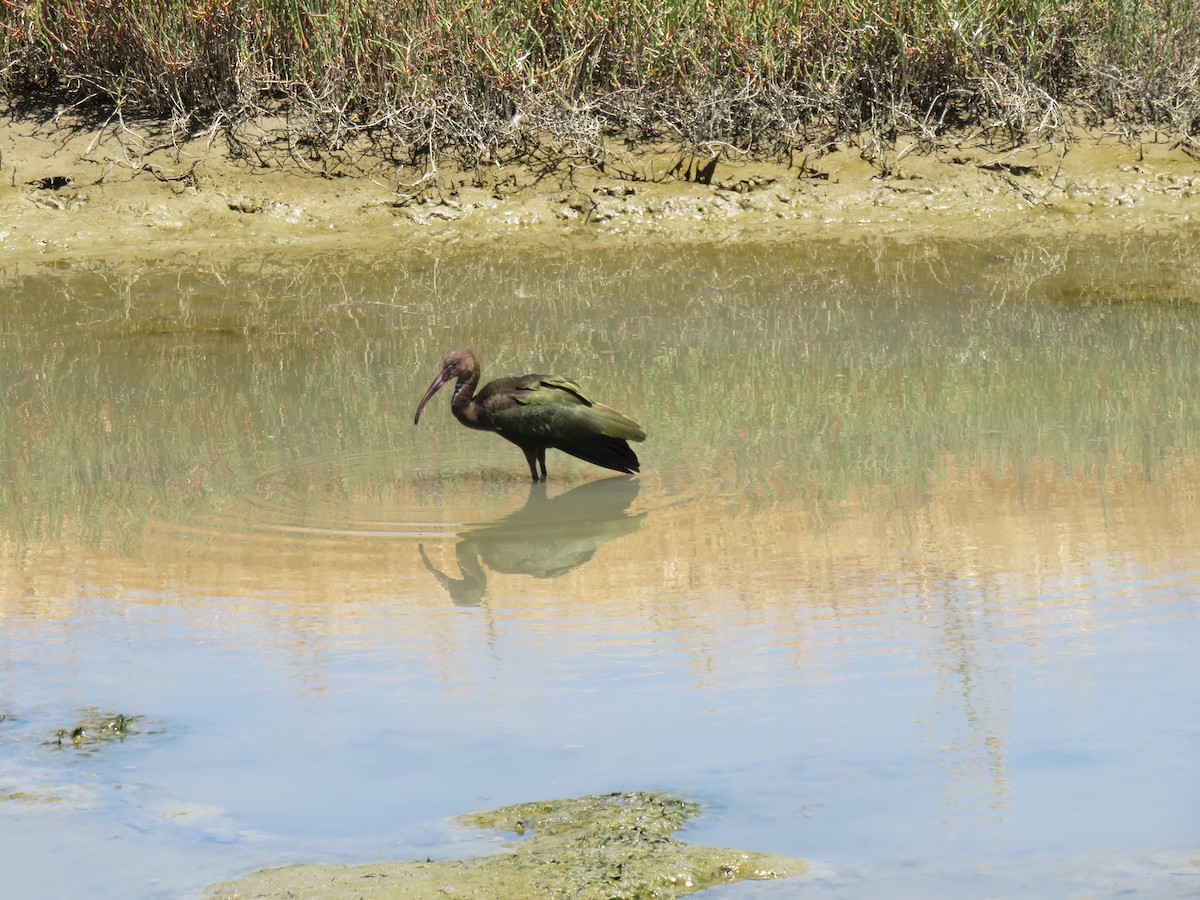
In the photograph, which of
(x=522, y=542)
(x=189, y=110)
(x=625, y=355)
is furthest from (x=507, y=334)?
(x=189, y=110)

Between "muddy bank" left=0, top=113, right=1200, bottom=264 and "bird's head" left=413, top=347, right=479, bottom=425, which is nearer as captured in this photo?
"bird's head" left=413, top=347, right=479, bottom=425

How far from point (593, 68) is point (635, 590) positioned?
9.05 m

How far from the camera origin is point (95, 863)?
391cm

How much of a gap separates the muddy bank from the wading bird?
6.44 metres

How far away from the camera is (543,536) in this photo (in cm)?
685

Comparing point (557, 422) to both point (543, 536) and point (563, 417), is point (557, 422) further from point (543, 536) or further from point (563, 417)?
point (543, 536)

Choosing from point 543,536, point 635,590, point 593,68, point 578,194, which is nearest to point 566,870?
point 635,590

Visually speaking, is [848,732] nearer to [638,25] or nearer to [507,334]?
[507,334]

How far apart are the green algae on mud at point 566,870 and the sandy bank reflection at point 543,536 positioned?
207cm

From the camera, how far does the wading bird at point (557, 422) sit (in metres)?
7.42

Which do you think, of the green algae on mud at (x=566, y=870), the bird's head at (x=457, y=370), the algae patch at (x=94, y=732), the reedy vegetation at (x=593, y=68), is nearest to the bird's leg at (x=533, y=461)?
the bird's head at (x=457, y=370)

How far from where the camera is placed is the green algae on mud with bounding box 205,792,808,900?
3.64m

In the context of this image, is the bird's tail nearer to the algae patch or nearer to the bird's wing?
the bird's wing

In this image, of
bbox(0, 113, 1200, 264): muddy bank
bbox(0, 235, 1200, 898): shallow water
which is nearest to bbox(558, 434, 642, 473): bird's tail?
bbox(0, 235, 1200, 898): shallow water
